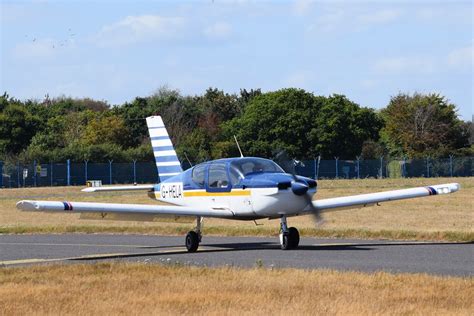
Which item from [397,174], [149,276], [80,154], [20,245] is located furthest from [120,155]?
[149,276]

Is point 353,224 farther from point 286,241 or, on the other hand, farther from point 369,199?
point 286,241

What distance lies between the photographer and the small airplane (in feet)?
65.7

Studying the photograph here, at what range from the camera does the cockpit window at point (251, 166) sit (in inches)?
821

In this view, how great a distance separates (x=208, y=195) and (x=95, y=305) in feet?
32.0

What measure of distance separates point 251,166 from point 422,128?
245ft

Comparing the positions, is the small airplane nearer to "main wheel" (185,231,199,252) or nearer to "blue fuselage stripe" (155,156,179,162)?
"main wheel" (185,231,199,252)

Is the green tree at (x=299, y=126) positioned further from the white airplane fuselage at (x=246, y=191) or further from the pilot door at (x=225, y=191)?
the pilot door at (x=225, y=191)

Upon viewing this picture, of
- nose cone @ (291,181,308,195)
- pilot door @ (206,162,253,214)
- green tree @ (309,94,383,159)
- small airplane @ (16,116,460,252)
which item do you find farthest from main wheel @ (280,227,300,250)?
green tree @ (309,94,383,159)

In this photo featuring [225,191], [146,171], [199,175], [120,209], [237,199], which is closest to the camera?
[120,209]

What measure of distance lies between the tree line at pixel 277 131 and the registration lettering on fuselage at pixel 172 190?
5208 cm

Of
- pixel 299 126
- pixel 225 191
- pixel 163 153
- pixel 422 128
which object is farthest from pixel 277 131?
pixel 225 191

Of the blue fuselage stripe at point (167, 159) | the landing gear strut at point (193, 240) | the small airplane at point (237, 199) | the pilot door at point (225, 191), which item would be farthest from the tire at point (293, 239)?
the blue fuselage stripe at point (167, 159)

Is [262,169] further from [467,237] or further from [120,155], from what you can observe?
[120,155]

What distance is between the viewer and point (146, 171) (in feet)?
236
